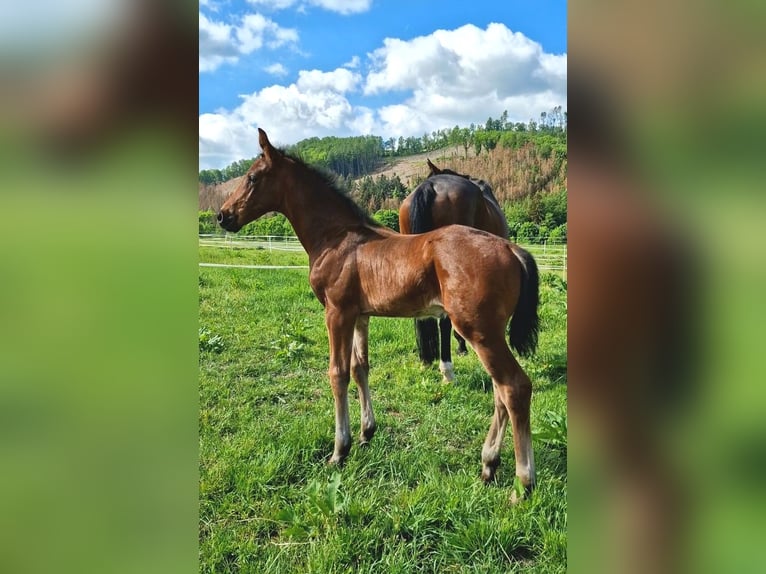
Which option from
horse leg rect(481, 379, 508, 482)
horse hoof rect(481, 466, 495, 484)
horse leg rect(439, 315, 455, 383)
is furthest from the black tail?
horse leg rect(439, 315, 455, 383)

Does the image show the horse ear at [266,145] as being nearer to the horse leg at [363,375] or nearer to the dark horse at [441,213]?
the dark horse at [441,213]

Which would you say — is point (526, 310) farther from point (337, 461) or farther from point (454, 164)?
point (454, 164)

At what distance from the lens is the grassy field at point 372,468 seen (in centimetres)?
199

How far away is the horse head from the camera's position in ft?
9.89

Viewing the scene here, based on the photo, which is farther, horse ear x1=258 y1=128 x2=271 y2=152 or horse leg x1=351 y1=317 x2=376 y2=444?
horse leg x1=351 y1=317 x2=376 y2=444

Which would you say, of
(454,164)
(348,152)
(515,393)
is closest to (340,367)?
(515,393)

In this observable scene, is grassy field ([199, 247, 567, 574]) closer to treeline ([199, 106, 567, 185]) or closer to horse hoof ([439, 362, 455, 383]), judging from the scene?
horse hoof ([439, 362, 455, 383])

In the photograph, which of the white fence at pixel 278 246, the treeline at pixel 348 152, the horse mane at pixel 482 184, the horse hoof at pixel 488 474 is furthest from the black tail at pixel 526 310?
the white fence at pixel 278 246

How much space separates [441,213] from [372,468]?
2.18 meters

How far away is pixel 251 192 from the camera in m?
3.03
